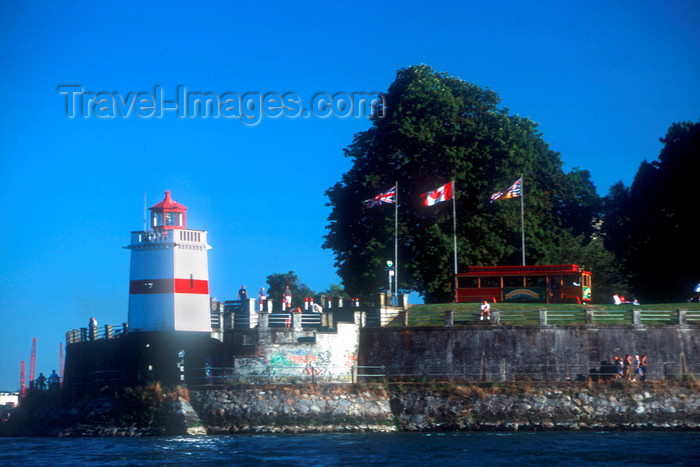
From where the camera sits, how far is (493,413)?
134ft

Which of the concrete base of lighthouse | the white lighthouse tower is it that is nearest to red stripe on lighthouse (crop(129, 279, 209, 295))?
the white lighthouse tower

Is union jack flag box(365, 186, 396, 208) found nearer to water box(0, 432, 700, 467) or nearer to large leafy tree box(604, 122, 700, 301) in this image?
water box(0, 432, 700, 467)

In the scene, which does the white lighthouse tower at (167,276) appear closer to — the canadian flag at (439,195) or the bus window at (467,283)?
the canadian flag at (439,195)

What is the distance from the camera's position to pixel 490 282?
167 feet

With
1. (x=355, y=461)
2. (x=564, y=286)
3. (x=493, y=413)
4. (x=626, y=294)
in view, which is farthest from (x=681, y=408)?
(x=626, y=294)

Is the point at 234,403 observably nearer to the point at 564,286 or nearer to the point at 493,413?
the point at 493,413

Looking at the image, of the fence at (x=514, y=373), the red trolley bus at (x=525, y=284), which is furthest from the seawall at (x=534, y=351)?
the red trolley bus at (x=525, y=284)

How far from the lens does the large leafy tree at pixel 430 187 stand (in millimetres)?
54562

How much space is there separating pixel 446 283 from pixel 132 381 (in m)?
19.4

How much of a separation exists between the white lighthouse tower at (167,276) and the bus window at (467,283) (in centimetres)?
1400

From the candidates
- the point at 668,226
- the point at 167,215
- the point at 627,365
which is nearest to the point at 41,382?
the point at 167,215

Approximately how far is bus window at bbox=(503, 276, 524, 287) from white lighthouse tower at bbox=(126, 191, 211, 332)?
1579 centimetres

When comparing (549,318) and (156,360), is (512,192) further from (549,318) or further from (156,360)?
(156,360)

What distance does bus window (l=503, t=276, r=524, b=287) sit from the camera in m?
50.2
